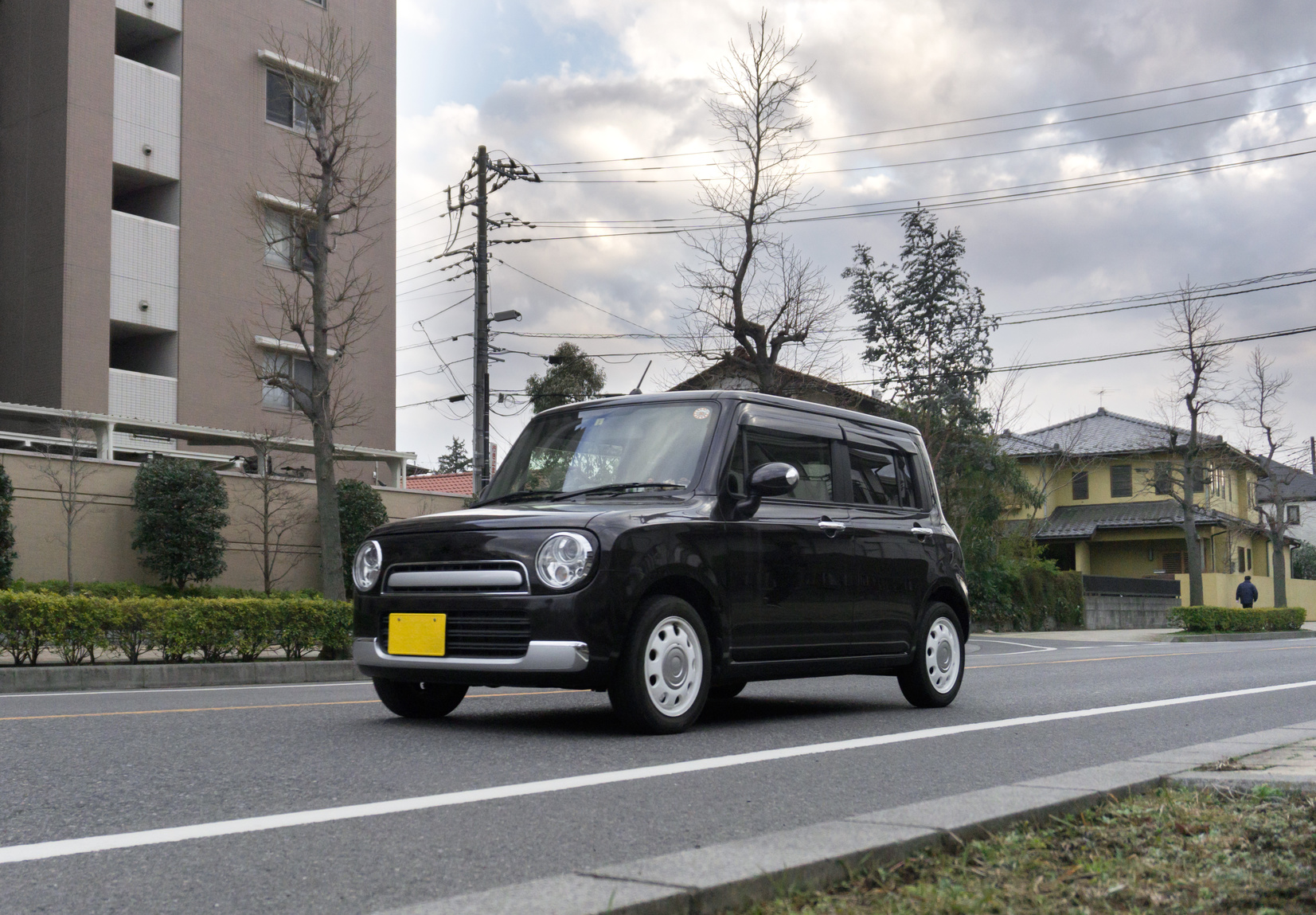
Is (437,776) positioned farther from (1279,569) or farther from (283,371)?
(1279,569)

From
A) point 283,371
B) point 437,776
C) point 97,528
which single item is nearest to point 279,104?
point 283,371

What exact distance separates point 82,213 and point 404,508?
843cm

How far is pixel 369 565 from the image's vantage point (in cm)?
673

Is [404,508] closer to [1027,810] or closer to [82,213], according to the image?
[82,213]

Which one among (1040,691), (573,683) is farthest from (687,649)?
(1040,691)

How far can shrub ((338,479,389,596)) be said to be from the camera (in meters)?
24.0

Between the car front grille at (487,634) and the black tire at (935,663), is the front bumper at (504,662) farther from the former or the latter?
the black tire at (935,663)

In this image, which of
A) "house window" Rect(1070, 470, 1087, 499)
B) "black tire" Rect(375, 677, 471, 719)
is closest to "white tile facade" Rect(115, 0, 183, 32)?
"black tire" Rect(375, 677, 471, 719)

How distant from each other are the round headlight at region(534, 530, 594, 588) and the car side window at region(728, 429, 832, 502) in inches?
47.7

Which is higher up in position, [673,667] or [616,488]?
[616,488]

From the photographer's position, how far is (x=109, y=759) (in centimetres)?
526

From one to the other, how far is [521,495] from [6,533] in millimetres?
14761

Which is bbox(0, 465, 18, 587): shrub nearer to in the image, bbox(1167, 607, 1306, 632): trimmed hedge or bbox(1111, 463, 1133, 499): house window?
bbox(1167, 607, 1306, 632): trimmed hedge

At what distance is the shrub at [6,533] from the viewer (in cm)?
1862
